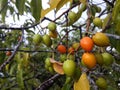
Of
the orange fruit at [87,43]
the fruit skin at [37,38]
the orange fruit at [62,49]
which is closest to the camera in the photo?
the orange fruit at [87,43]

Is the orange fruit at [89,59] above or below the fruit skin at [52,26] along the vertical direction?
below

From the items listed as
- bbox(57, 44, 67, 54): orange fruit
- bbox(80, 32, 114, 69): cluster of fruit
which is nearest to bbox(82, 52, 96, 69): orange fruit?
bbox(80, 32, 114, 69): cluster of fruit

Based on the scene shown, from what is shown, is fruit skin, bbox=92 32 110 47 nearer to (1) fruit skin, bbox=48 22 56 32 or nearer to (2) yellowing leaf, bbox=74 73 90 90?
(2) yellowing leaf, bbox=74 73 90 90

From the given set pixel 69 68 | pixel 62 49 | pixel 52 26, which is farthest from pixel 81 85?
pixel 52 26

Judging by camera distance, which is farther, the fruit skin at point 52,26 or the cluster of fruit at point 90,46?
the fruit skin at point 52,26

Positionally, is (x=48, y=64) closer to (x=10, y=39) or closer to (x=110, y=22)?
(x=110, y=22)

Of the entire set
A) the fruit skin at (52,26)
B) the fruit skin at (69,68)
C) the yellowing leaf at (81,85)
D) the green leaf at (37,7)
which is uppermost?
the green leaf at (37,7)

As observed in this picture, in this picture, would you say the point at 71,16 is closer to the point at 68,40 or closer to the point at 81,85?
the point at 68,40

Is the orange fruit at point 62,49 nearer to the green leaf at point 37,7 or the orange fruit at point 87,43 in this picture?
the green leaf at point 37,7

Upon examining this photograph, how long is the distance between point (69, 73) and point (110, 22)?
1.17 ft

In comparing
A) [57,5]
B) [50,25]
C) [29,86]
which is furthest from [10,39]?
[57,5]

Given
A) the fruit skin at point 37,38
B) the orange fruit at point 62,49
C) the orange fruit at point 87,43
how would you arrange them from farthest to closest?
1. the fruit skin at point 37,38
2. the orange fruit at point 62,49
3. the orange fruit at point 87,43

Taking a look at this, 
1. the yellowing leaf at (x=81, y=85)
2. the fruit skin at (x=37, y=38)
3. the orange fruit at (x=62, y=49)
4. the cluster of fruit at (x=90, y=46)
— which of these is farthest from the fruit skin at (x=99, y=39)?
the fruit skin at (x=37, y=38)

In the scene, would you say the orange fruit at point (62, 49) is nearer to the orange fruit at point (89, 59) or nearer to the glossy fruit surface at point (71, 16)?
the glossy fruit surface at point (71, 16)
